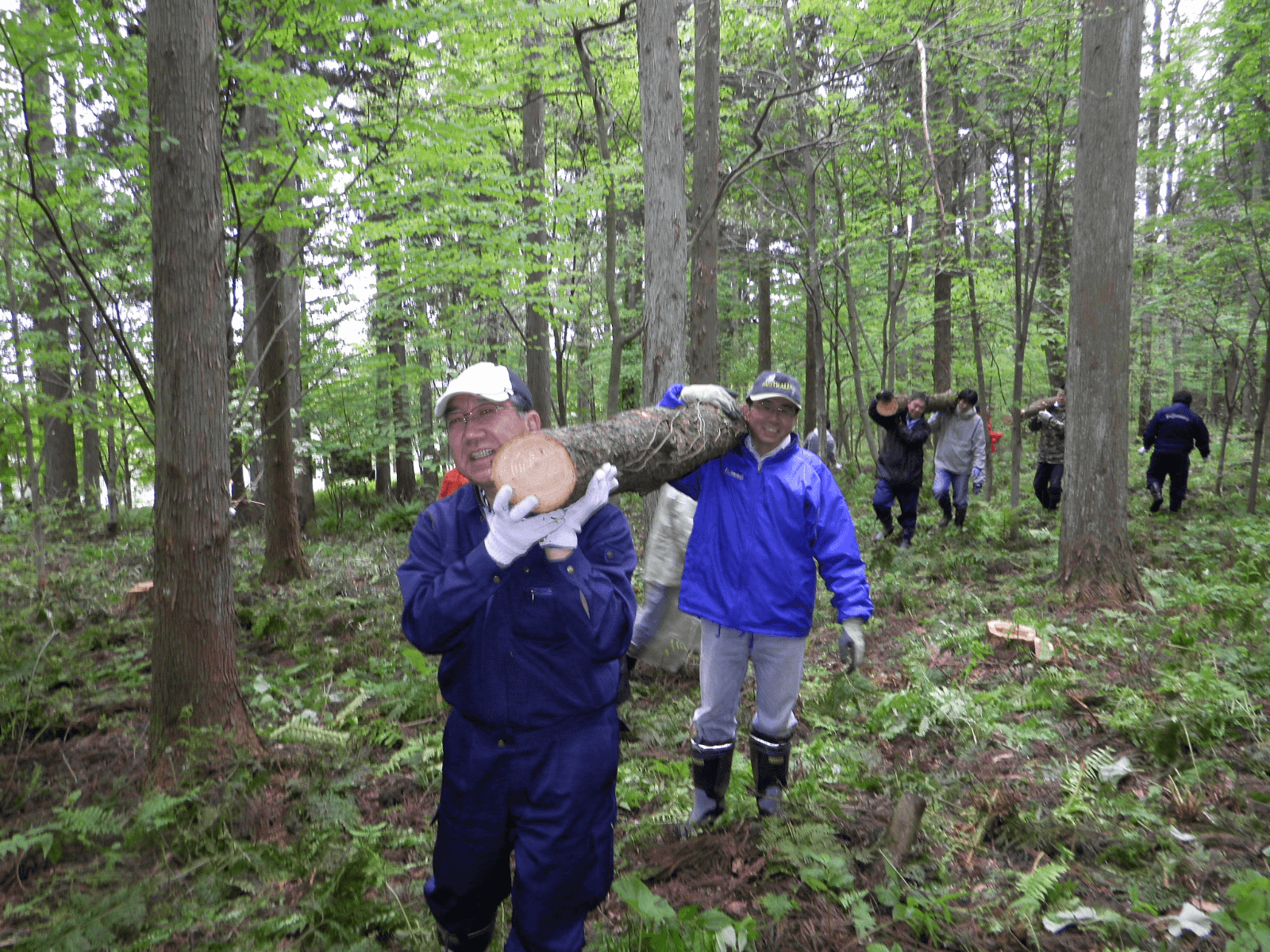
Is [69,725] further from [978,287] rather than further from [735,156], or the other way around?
[978,287]

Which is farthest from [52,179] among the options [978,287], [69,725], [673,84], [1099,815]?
[978,287]

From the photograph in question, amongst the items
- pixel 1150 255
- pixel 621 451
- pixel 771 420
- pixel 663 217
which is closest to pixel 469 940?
pixel 621 451

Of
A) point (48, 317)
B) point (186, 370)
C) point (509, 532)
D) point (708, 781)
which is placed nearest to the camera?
point (509, 532)

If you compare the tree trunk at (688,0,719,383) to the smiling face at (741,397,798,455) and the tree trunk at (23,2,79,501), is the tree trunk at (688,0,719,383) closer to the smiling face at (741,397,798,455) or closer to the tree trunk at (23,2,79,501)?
the smiling face at (741,397,798,455)

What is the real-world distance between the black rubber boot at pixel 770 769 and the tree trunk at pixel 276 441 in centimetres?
629

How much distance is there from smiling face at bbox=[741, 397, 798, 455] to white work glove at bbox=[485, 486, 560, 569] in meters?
1.73

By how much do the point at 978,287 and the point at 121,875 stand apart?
16.6m

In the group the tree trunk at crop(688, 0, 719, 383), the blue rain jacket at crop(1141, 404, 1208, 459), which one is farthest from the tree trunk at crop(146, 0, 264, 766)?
the blue rain jacket at crop(1141, 404, 1208, 459)

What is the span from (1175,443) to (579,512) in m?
12.2

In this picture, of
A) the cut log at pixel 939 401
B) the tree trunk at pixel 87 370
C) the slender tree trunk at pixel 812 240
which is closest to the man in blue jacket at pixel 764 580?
the tree trunk at pixel 87 370

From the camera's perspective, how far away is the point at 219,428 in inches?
164

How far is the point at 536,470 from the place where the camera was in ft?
7.85

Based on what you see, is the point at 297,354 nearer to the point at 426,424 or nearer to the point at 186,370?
the point at 426,424

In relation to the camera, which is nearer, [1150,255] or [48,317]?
[48,317]
